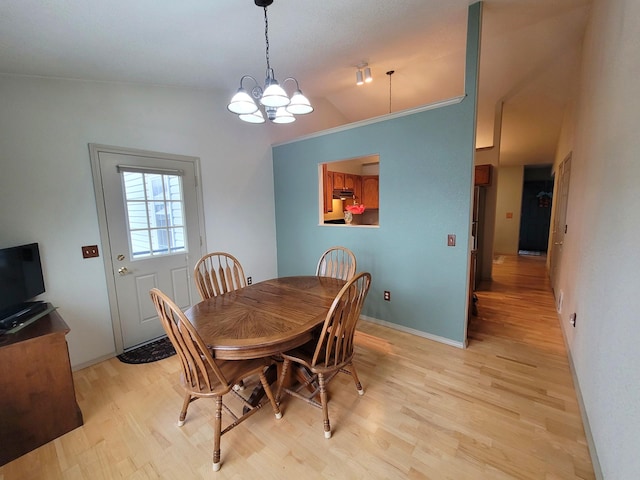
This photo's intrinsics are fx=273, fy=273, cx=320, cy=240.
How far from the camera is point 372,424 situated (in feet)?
5.71

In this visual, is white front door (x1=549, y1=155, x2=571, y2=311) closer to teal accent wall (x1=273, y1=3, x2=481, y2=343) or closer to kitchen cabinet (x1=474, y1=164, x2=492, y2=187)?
kitchen cabinet (x1=474, y1=164, x2=492, y2=187)

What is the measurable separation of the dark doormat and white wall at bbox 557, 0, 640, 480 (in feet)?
10.3

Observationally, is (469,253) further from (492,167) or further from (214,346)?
(492,167)

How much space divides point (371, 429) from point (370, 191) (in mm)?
4582

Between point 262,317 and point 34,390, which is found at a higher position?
point 262,317

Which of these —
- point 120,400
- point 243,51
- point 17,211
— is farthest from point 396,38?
point 120,400

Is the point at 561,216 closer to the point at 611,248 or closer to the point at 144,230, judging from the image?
the point at 611,248

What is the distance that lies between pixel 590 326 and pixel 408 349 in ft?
4.41

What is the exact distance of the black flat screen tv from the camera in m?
1.81

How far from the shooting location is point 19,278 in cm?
191

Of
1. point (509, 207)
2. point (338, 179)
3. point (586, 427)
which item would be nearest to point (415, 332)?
point (586, 427)

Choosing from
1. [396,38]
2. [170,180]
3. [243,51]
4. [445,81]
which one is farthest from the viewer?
[445,81]

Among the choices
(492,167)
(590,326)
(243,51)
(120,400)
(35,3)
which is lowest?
(120,400)

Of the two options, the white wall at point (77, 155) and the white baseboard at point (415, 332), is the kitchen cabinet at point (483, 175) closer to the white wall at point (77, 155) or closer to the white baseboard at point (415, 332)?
the white baseboard at point (415, 332)
